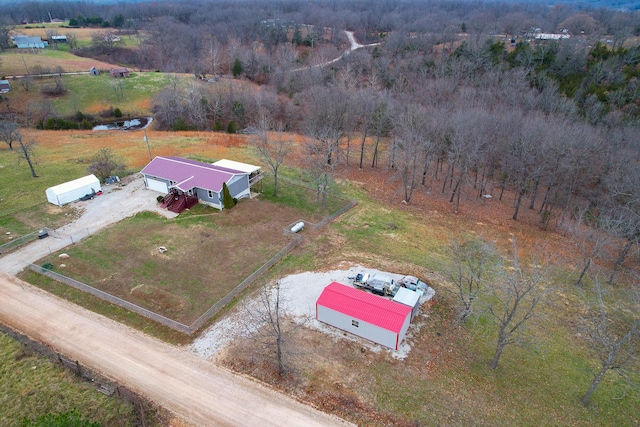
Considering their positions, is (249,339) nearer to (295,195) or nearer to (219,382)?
(219,382)

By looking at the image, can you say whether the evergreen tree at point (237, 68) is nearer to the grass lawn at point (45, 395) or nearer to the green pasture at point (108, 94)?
the green pasture at point (108, 94)

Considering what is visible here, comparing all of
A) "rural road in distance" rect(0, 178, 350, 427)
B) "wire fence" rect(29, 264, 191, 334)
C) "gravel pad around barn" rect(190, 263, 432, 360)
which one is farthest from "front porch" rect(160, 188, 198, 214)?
"gravel pad around barn" rect(190, 263, 432, 360)

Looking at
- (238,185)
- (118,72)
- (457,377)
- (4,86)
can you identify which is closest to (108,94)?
(118,72)

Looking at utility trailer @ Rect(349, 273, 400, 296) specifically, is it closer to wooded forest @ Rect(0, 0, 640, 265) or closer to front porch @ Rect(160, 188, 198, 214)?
wooded forest @ Rect(0, 0, 640, 265)

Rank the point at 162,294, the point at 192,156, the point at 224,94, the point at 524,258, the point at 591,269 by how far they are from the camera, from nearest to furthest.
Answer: the point at 162,294, the point at 591,269, the point at 524,258, the point at 192,156, the point at 224,94

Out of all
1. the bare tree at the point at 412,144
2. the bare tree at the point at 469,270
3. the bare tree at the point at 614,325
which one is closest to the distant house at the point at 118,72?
the bare tree at the point at 412,144

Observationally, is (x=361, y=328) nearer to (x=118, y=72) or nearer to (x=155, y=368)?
(x=155, y=368)

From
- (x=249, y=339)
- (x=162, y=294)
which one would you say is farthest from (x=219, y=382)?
A: (x=162, y=294)
